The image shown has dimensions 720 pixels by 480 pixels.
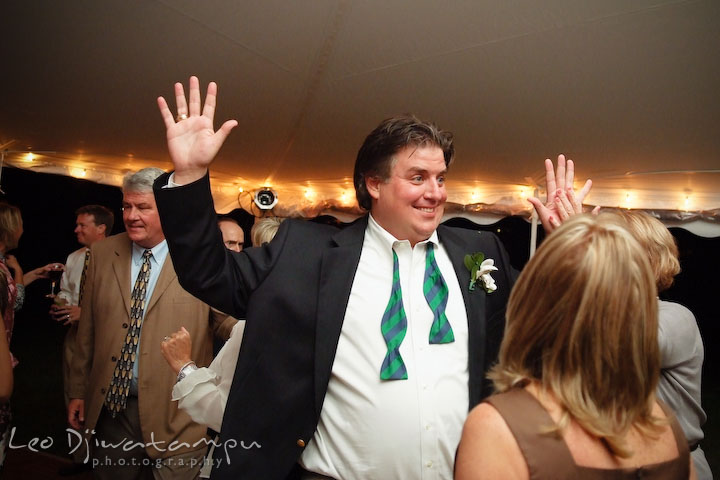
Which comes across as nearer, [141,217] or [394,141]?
[394,141]

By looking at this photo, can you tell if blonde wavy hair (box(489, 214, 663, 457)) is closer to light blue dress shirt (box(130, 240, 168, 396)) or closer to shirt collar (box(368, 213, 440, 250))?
shirt collar (box(368, 213, 440, 250))

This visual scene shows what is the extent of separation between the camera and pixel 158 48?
3.31m

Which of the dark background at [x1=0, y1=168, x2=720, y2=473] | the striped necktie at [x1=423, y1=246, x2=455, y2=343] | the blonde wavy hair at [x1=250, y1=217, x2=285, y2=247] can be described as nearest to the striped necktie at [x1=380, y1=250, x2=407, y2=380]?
the striped necktie at [x1=423, y1=246, x2=455, y2=343]

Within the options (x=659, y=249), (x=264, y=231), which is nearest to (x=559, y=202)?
(x=659, y=249)

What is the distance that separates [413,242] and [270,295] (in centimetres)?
56

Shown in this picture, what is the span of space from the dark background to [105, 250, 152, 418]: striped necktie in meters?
4.64

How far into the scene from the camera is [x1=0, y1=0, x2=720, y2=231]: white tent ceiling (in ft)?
9.34

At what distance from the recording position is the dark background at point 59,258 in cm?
707

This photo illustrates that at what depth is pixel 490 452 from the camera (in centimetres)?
95

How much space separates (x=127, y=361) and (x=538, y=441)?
2090mm

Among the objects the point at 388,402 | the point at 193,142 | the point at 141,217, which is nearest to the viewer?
the point at 193,142

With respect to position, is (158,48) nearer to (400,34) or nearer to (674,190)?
(400,34)

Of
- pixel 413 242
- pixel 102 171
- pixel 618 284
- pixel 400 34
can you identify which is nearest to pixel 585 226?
pixel 618 284

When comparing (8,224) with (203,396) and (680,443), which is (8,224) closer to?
(203,396)
